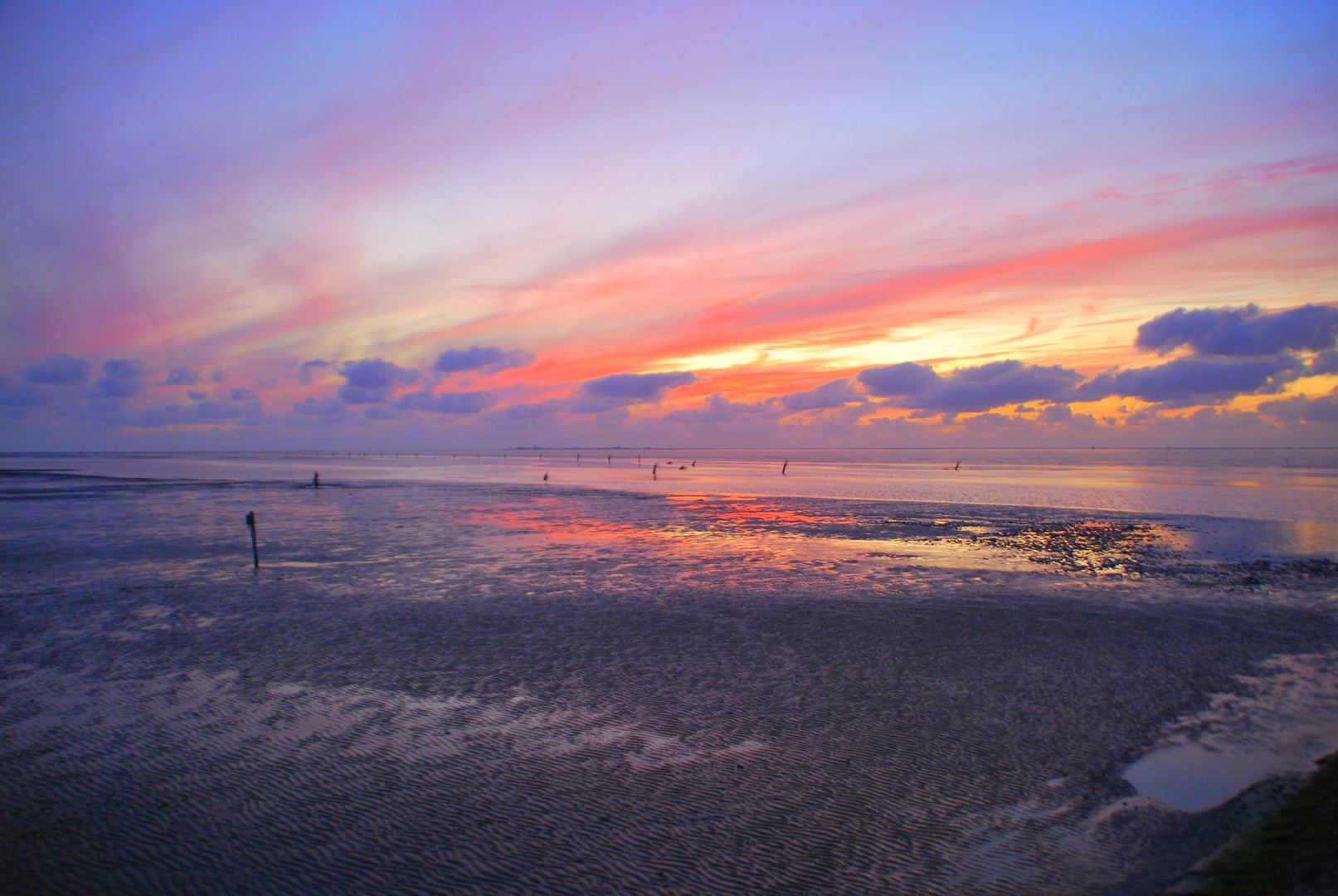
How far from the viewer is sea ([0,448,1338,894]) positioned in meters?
5.44

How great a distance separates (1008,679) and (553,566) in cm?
1218

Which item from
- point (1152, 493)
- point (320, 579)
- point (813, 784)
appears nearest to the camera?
point (813, 784)

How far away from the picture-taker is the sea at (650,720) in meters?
5.44

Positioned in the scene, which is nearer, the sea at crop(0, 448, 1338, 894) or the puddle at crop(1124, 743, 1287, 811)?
the sea at crop(0, 448, 1338, 894)

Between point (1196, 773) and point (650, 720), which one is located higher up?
point (650, 720)

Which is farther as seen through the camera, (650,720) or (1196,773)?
(650,720)

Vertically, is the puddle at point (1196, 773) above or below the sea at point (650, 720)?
below

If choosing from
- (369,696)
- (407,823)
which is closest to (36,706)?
(369,696)

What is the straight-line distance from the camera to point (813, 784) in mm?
6562

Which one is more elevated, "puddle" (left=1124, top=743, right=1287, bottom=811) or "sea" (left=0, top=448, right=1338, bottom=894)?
"sea" (left=0, top=448, right=1338, bottom=894)

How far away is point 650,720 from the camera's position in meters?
8.23

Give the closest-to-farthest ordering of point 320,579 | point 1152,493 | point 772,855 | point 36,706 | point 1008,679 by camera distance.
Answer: point 772,855
point 36,706
point 1008,679
point 320,579
point 1152,493

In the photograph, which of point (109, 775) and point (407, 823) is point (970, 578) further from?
point (109, 775)

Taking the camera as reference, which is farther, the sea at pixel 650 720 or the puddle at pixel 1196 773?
the puddle at pixel 1196 773
